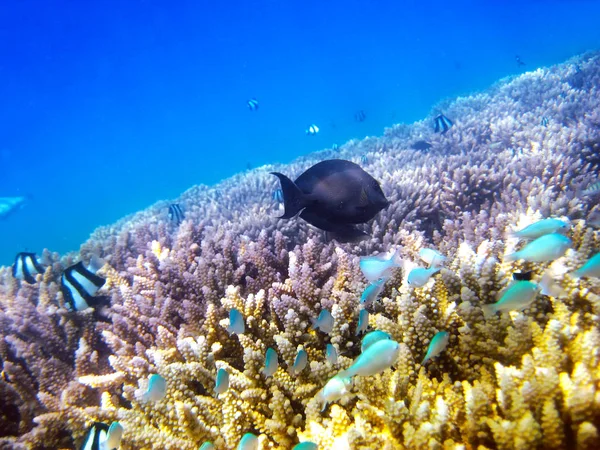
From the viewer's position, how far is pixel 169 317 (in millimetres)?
3631

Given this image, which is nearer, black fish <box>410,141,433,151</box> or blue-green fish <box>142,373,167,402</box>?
blue-green fish <box>142,373,167,402</box>

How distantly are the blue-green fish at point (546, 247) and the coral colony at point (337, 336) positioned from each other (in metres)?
0.01

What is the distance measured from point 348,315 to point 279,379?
748mm

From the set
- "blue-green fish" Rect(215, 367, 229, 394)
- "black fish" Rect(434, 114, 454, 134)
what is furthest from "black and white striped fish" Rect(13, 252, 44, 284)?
"black fish" Rect(434, 114, 454, 134)

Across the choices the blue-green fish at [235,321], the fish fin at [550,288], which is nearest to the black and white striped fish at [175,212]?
the blue-green fish at [235,321]

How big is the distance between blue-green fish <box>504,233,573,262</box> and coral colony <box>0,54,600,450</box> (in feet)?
0.05

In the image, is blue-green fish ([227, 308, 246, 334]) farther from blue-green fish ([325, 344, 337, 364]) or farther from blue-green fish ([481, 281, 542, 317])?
blue-green fish ([481, 281, 542, 317])

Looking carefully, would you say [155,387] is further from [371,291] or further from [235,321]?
[371,291]

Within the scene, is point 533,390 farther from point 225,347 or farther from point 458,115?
point 458,115

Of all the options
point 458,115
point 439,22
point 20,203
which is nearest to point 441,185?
point 458,115

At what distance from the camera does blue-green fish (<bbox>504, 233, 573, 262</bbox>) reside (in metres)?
2.17

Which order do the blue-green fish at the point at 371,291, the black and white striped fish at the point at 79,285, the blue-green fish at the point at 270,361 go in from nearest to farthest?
the blue-green fish at the point at 270,361, the blue-green fish at the point at 371,291, the black and white striped fish at the point at 79,285

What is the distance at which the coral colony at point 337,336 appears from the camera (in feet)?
6.39

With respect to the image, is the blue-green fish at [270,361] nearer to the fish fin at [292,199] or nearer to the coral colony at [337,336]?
the coral colony at [337,336]
